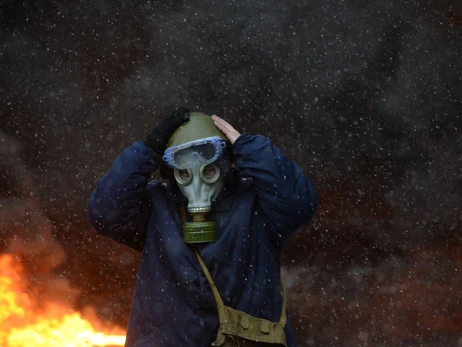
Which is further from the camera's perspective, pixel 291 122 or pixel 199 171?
pixel 291 122

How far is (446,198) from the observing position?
11055 millimetres

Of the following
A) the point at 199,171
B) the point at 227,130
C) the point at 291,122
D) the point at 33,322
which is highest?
the point at 291,122

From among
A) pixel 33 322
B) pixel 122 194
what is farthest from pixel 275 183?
pixel 33 322

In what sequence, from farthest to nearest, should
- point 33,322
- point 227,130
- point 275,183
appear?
point 33,322 < point 227,130 < point 275,183

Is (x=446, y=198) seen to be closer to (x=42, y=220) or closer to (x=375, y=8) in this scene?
(x=375, y=8)

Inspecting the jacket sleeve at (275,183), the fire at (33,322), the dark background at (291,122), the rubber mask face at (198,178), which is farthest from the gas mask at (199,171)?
the dark background at (291,122)

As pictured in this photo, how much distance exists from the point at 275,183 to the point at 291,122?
5875 mm

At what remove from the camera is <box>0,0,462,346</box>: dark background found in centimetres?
1027

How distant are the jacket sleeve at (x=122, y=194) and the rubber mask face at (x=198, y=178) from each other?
6.1 inches

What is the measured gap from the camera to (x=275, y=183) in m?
4.72

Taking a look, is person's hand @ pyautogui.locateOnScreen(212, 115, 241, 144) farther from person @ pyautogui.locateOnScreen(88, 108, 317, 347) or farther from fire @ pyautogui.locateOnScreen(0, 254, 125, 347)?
fire @ pyautogui.locateOnScreen(0, 254, 125, 347)

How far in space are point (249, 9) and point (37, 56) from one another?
2.32m

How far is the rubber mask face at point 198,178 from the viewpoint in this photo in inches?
191

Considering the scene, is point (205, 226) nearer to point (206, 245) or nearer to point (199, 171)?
point (206, 245)
